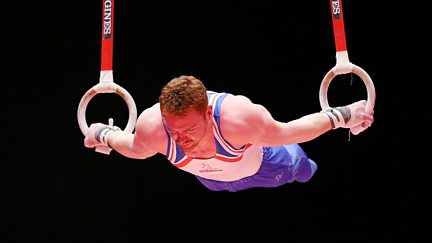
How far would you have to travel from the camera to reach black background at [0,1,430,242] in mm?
4207

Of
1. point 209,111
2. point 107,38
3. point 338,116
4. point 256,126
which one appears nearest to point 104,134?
point 107,38

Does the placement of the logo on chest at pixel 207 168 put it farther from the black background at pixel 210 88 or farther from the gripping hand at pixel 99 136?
the black background at pixel 210 88

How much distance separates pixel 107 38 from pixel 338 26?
42.3 inches

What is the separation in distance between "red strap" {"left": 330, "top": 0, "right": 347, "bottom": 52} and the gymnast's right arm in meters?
0.88

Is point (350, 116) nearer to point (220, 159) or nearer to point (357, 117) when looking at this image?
point (357, 117)

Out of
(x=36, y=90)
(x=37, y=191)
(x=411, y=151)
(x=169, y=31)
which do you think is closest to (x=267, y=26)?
(x=169, y=31)

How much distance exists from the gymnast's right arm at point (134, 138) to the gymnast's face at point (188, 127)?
0.18 metres

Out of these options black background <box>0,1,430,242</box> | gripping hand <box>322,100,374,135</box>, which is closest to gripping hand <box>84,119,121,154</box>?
gripping hand <box>322,100,374,135</box>

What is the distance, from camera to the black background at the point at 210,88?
421cm

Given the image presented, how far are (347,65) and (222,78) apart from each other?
5.12 ft

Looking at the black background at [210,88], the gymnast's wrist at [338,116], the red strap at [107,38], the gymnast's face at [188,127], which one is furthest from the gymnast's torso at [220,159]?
the black background at [210,88]

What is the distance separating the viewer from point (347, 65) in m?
2.81

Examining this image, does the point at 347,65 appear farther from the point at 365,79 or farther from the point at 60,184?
the point at 60,184

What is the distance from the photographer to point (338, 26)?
2.84 meters
